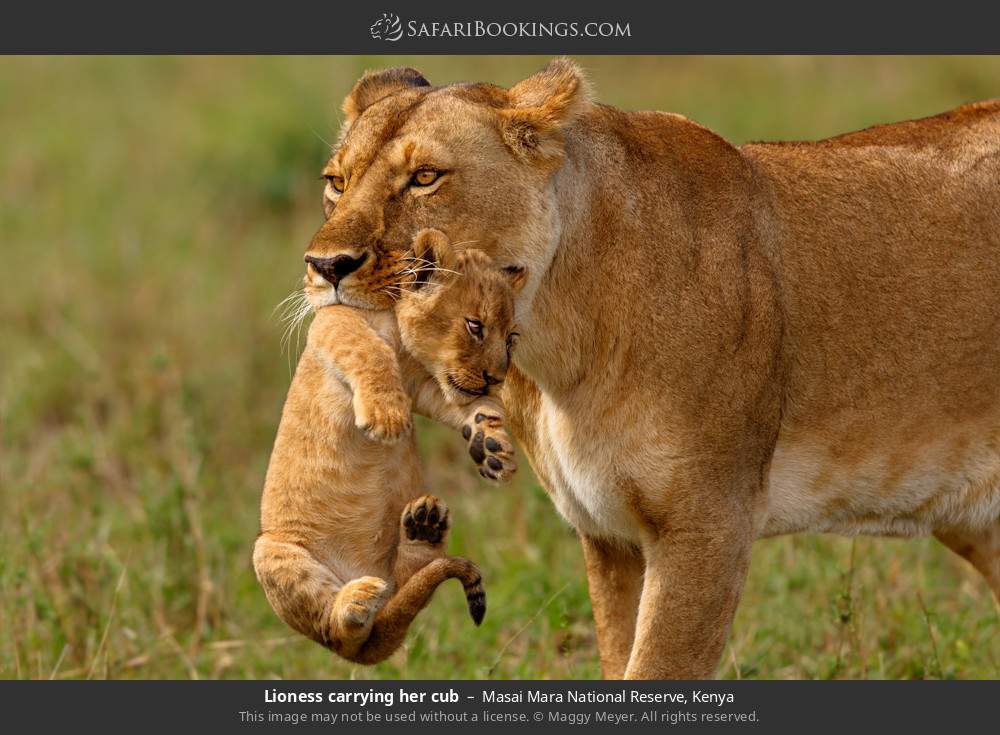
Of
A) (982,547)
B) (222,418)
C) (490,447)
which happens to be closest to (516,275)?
(490,447)

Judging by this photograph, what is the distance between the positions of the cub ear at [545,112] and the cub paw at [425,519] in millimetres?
855

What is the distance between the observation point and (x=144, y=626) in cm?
564

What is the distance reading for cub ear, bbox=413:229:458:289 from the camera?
3.78 metres

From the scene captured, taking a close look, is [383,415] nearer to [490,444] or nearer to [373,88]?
[490,444]

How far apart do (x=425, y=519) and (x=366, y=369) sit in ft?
1.17

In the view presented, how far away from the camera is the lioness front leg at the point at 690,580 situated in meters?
4.17

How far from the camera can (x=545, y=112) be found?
404 cm

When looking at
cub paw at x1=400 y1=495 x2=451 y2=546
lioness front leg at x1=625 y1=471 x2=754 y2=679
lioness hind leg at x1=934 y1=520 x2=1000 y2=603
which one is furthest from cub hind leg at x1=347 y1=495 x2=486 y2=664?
lioness hind leg at x1=934 y1=520 x2=1000 y2=603

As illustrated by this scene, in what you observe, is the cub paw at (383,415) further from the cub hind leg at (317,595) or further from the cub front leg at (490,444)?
the cub hind leg at (317,595)

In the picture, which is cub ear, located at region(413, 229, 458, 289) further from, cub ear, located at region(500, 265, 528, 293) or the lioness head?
cub ear, located at region(500, 265, 528, 293)

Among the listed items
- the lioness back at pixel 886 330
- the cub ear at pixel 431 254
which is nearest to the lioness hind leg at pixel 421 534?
the cub ear at pixel 431 254

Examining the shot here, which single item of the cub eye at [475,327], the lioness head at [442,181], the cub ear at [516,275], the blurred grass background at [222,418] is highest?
the lioness head at [442,181]

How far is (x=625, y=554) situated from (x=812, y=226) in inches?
39.8
